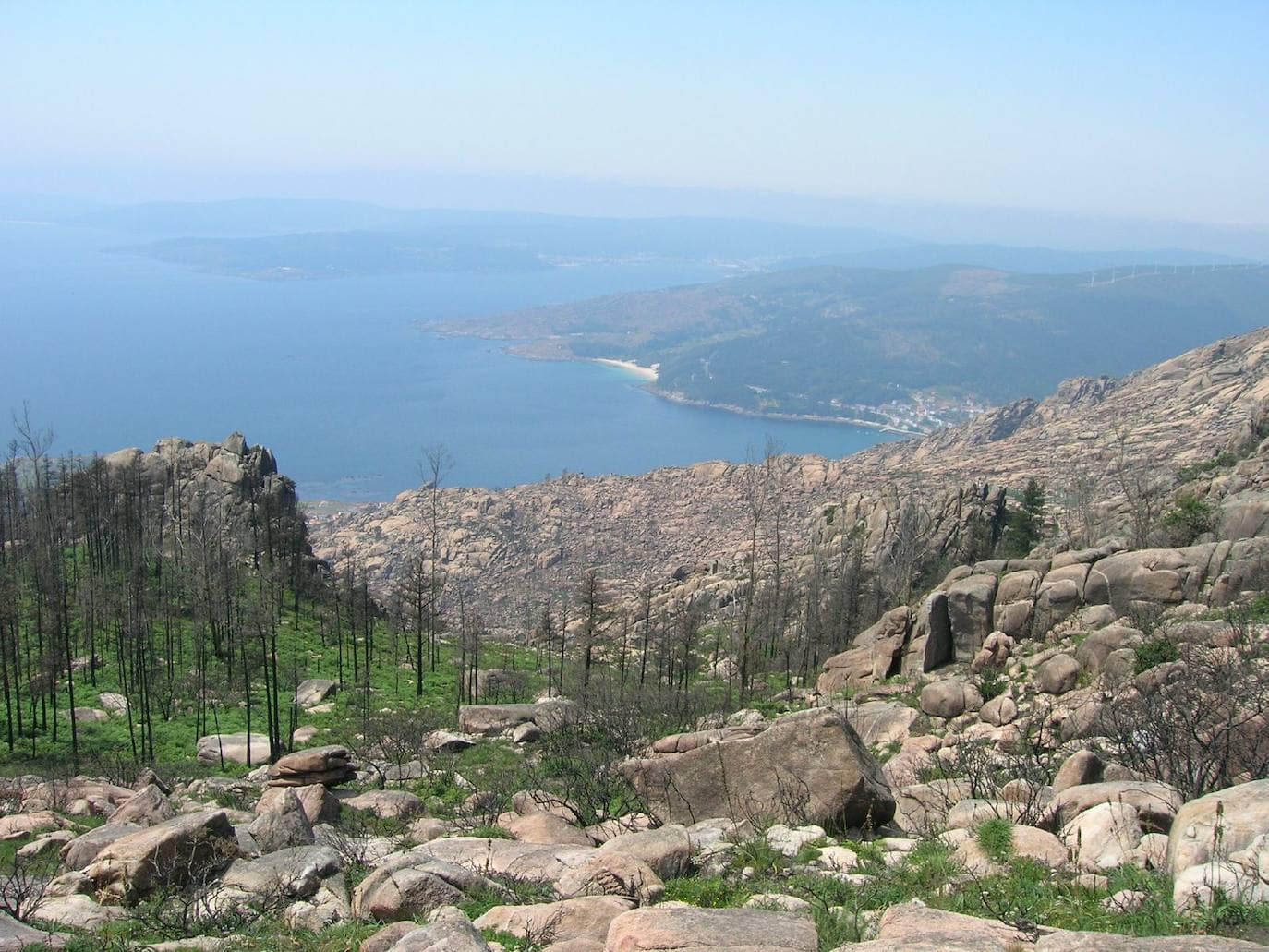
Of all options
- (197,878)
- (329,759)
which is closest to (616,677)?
(329,759)

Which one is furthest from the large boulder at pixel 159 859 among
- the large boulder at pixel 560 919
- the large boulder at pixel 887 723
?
the large boulder at pixel 887 723

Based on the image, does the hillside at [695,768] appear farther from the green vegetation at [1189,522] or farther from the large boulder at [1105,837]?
the green vegetation at [1189,522]

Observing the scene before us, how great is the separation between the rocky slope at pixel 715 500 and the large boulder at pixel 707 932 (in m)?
57.2

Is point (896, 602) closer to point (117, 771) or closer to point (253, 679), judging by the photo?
point (253, 679)

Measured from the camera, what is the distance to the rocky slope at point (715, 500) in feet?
247

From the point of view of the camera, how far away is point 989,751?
1798 cm

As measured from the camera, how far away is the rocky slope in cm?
7544

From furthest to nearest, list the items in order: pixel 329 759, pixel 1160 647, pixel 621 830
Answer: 1. pixel 329 759
2. pixel 1160 647
3. pixel 621 830

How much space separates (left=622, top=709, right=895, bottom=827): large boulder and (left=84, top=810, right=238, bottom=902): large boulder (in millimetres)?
6358

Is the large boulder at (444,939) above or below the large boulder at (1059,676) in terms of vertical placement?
above

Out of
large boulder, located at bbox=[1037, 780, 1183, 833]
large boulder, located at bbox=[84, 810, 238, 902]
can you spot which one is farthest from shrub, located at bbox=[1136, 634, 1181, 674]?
large boulder, located at bbox=[84, 810, 238, 902]

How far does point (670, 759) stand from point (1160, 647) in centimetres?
1162

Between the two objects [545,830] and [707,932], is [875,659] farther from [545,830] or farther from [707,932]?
[707,932]

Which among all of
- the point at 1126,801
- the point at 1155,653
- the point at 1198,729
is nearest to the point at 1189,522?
the point at 1155,653
